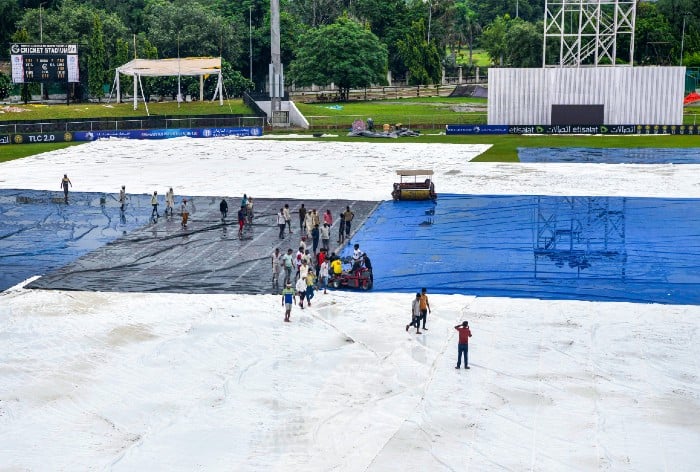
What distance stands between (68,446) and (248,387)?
4.57 meters

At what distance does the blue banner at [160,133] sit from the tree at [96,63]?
26176mm

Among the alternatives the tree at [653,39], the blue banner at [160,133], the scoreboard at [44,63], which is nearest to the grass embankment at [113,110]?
the scoreboard at [44,63]

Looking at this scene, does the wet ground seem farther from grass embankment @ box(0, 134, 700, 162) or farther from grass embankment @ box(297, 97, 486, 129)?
grass embankment @ box(297, 97, 486, 129)

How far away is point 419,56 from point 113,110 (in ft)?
157

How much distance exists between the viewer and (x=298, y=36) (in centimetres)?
12812

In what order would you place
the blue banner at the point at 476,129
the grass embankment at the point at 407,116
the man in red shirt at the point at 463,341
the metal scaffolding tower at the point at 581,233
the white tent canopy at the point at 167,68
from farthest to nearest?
1. the white tent canopy at the point at 167,68
2. the blue banner at the point at 476,129
3. the grass embankment at the point at 407,116
4. the metal scaffolding tower at the point at 581,233
5. the man in red shirt at the point at 463,341

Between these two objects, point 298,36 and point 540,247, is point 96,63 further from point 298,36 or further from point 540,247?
point 540,247

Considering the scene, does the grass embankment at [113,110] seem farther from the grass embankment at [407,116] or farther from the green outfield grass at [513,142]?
the green outfield grass at [513,142]

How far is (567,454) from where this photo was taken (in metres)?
18.7

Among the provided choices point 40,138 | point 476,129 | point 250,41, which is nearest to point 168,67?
point 40,138

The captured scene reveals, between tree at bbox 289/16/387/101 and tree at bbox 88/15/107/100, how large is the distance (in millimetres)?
24438

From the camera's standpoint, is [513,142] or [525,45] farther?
[525,45]

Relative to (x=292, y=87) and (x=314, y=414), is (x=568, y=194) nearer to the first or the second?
(x=314, y=414)

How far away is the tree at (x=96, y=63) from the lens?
4188 inches
